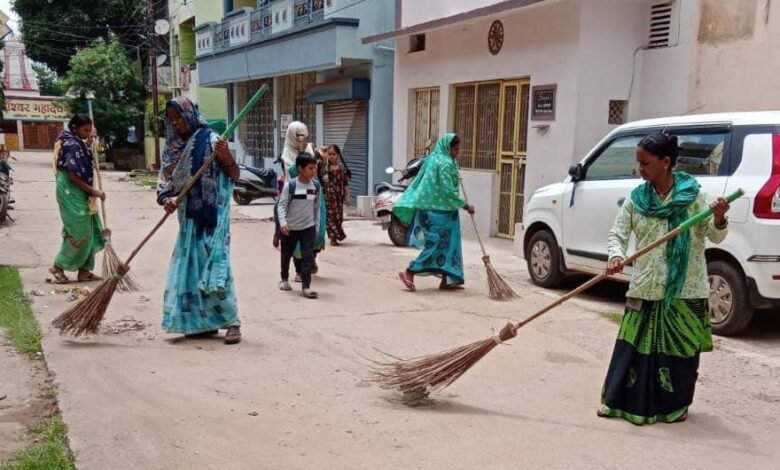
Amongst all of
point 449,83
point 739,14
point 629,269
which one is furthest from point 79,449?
point 449,83

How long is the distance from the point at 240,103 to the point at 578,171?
60.7 feet

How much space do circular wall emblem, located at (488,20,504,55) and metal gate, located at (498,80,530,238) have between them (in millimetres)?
535

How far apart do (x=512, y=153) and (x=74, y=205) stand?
618cm

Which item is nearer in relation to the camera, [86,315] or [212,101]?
[86,315]

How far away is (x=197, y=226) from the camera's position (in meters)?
5.02

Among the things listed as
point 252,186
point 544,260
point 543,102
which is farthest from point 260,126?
point 544,260

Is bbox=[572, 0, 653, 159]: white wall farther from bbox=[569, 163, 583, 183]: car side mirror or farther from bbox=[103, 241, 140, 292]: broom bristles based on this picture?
bbox=[103, 241, 140, 292]: broom bristles

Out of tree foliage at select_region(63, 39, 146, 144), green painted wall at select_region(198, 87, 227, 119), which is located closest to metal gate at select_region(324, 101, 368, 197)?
green painted wall at select_region(198, 87, 227, 119)

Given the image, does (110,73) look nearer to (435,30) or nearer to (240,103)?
(240,103)

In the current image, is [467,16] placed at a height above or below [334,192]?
above

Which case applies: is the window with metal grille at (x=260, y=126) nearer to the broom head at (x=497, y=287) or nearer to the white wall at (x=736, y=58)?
the white wall at (x=736, y=58)

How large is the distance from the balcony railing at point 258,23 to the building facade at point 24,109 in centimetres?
3343

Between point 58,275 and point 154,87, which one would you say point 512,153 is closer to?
point 58,275

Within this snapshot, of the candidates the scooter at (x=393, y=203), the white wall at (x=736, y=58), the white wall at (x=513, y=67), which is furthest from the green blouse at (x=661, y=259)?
the scooter at (x=393, y=203)
